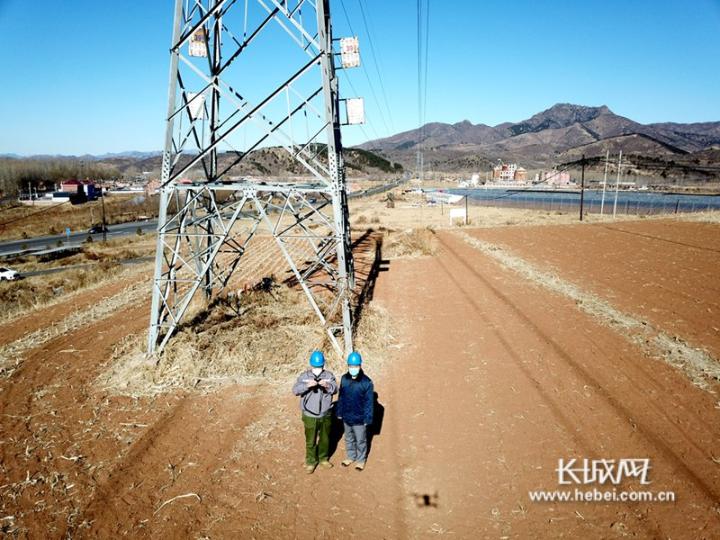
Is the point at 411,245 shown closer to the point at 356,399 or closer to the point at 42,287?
the point at 356,399

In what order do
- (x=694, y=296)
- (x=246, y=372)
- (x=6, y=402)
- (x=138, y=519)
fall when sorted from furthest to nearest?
(x=694, y=296), (x=246, y=372), (x=6, y=402), (x=138, y=519)

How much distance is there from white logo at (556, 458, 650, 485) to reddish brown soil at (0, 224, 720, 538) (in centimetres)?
16

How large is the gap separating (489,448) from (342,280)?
4.58m

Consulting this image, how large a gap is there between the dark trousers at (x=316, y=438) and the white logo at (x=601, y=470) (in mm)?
3350

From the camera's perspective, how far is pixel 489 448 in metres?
6.44

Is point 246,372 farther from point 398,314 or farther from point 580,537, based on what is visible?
point 580,537

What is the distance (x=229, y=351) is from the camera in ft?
31.3

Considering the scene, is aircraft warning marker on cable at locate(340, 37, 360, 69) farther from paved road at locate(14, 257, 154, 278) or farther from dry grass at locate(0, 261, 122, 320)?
paved road at locate(14, 257, 154, 278)

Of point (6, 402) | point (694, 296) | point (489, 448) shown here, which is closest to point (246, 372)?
point (6, 402)

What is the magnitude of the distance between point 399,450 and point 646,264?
18123mm

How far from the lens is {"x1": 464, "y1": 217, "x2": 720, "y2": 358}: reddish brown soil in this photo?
1209 centimetres

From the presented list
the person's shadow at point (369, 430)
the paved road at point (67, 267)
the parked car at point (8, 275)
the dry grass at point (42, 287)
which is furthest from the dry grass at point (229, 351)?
the parked car at point (8, 275)

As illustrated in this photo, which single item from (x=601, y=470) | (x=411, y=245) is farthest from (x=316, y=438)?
(x=411, y=245)

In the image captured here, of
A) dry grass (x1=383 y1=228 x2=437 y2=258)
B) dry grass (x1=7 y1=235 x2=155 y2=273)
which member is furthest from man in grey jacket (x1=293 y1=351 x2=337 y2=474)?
dry grass (x1=7 y1=235 x2=155 y2=273)
